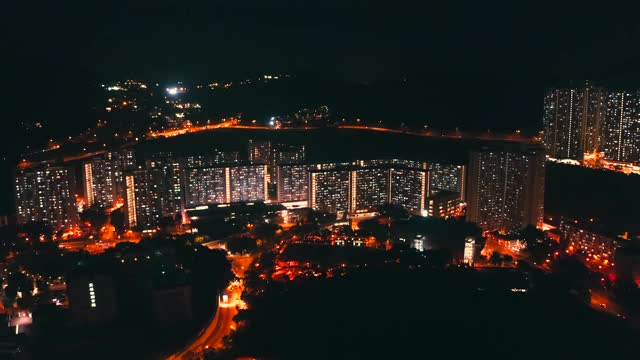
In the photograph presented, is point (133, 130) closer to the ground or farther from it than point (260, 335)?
farther from it

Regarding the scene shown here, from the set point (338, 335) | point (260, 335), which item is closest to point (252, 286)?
point (260, 335)

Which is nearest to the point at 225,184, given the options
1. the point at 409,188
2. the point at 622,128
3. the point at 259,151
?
the point at 259,151

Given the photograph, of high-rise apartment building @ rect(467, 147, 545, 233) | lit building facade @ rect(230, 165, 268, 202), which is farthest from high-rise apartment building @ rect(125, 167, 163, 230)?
high-rise apartment building @ rect(467, 147, 545, 233)

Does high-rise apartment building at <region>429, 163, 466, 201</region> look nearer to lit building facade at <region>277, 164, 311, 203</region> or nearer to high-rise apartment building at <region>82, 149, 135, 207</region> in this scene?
lit building facade at <region>277, 164, 311, 203</region>

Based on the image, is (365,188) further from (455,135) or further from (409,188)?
(455,135)

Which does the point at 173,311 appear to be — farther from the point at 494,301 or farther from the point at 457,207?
the point at 457,207
